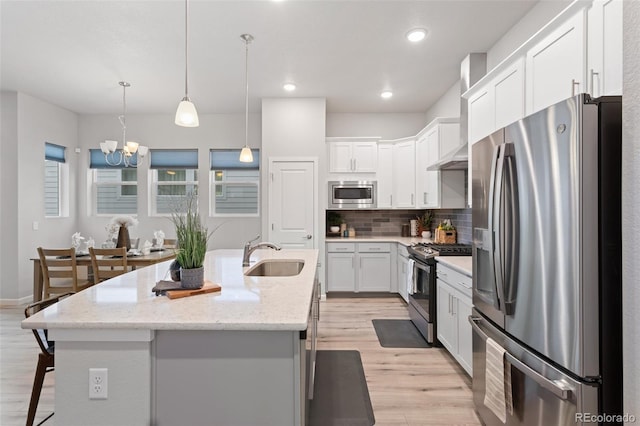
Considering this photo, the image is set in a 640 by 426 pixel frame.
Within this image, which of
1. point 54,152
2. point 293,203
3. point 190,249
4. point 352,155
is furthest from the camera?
point 54,152

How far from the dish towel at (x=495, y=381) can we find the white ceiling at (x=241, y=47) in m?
2.66

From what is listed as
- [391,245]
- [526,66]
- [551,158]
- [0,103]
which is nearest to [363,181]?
[391,245]

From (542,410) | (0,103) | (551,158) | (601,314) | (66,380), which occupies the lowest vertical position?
(542,410)

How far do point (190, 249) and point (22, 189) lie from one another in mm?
4862

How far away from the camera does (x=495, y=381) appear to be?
5.48 ft

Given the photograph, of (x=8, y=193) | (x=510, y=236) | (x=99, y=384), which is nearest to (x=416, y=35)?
(x=510, y=236)

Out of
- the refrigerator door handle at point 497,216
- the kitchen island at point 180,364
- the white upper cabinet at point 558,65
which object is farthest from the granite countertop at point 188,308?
the white upper cabinet at point 558,65

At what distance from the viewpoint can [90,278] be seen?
12.3 feet

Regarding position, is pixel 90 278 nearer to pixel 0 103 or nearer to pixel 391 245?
pixel 0 103

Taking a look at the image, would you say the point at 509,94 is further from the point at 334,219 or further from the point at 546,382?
the point at 334,219

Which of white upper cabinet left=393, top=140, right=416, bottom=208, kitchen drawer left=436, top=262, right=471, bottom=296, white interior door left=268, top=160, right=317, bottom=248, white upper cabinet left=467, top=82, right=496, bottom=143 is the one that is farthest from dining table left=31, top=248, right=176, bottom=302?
white upper cabinet left=393, top=140, right=416, bottom=208

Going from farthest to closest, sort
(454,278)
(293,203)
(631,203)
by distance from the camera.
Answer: (293,203) < (454,278) < (631,203)

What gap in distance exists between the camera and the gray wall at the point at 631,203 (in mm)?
899

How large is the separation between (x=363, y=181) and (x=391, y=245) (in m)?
1.12
